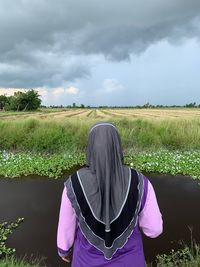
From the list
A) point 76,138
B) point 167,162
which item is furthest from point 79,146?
point 167,162

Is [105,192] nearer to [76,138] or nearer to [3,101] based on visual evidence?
[76,138]

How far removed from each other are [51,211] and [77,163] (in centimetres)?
479

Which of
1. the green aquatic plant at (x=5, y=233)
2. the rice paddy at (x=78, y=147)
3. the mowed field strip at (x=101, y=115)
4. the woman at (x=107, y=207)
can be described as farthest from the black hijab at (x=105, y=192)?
the mowed field strip at (x=101, y=115)

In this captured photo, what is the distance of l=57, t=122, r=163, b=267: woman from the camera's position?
6.15ft

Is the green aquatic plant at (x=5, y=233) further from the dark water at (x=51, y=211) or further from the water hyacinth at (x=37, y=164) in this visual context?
the water hyacinth at (x=37, y=164)

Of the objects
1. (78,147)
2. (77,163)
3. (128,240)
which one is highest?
(128,240)

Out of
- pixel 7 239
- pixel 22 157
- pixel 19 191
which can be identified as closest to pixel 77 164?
pixel 22 157

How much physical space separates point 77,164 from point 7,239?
6.03 metres

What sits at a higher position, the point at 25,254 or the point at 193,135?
the point at 193,135

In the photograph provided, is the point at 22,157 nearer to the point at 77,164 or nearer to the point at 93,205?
the point at 77,164

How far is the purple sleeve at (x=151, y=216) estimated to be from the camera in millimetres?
1976

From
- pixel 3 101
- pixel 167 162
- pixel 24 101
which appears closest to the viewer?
pixel 167 162

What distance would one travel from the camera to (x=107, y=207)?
73.5 inches

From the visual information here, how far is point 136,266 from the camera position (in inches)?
79.4
